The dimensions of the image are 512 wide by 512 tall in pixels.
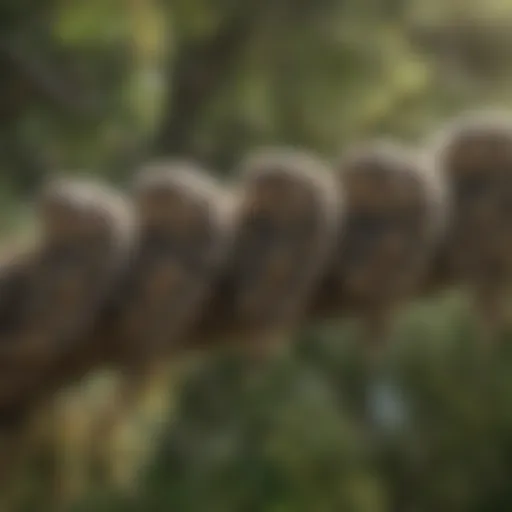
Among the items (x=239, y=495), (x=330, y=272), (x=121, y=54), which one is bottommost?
(x=239, y=495)

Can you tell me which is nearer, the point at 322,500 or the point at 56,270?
the point at 56,270

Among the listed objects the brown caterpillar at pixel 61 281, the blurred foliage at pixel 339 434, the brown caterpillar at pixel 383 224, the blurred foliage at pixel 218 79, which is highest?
the blurred foliage at pixel 218 79

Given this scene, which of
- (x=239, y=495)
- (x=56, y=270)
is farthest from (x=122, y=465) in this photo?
(x=56, y=270)

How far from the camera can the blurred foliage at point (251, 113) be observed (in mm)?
463

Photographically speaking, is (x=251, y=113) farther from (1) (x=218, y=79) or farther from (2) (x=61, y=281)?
(2) (x=61, y=281)

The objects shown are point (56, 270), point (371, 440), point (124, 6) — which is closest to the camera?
point (56, 270)

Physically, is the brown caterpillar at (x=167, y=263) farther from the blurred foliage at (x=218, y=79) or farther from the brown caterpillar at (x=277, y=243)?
the blurred foliage at (x=218, y=79)

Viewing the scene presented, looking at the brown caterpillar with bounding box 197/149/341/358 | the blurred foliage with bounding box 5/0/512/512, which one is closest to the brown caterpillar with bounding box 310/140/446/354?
the brown caterpillar with bounding box 197/149/341/358

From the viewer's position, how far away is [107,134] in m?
0.48

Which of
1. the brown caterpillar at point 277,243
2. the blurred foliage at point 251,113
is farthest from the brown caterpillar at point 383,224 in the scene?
the blurred foliage at point 251,113

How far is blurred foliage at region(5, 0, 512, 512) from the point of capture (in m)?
0.46

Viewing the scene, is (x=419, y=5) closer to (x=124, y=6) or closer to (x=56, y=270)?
(x=124, y=6)

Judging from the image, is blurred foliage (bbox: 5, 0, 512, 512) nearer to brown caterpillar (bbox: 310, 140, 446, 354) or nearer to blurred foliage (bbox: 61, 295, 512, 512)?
blurred foliage (bbox: 61, 295, 512, 512)

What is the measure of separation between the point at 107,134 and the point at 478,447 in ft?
1.00
